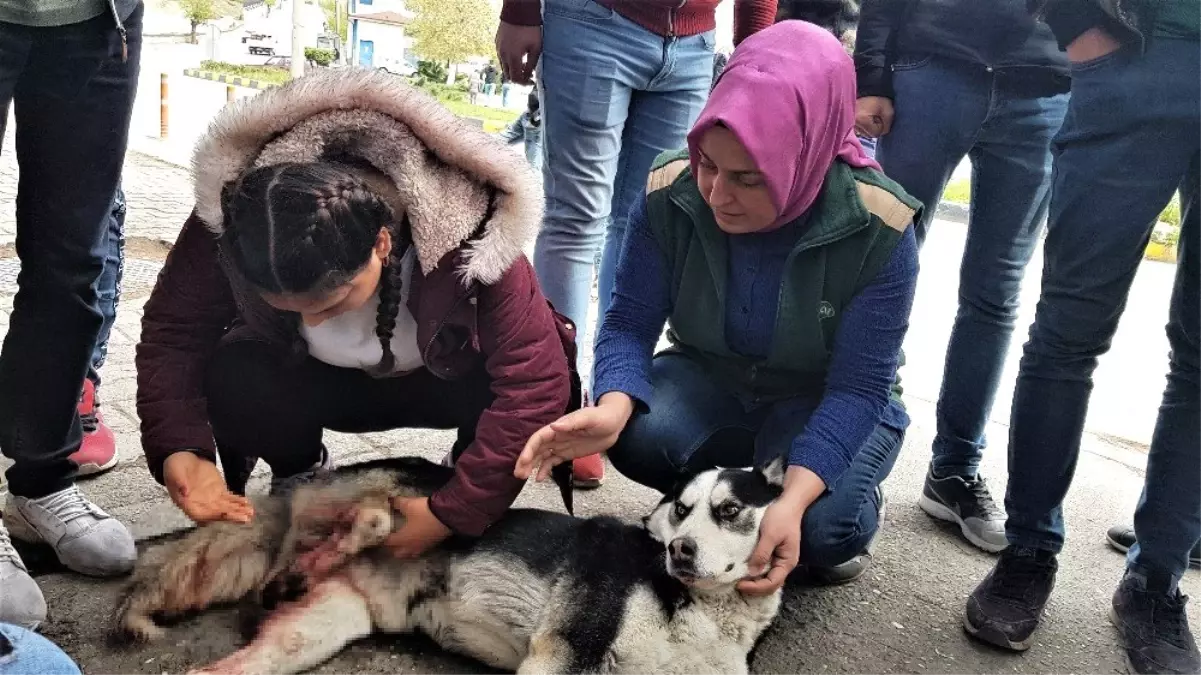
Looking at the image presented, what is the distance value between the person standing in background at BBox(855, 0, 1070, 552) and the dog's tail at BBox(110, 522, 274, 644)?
187 cm

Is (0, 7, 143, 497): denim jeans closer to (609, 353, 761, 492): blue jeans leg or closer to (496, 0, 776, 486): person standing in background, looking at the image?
(496, 0, 776, 486): person standing in background

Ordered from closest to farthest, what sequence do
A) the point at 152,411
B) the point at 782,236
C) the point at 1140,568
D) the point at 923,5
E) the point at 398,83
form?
the point at 398,83, the point at 152,411, the point at 782,236, the point at 1140,568, the point at 923,5

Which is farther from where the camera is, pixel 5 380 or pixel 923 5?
pixel 923 5

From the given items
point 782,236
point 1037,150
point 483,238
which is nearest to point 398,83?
point 483,238

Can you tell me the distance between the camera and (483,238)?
5.63ft

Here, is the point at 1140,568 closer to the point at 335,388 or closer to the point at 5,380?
the point at 335,388

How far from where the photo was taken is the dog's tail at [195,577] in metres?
1.73

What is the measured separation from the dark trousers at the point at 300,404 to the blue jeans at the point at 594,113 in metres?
0.65

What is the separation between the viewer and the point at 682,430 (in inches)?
83.4

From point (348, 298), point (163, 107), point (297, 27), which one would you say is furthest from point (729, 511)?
point (163, 107)

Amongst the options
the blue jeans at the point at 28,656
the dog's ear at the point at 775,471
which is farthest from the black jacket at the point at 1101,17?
the blue jeans at the point at 28,656

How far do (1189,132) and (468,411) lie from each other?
1627 millimetres

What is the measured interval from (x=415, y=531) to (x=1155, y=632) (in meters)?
1.68

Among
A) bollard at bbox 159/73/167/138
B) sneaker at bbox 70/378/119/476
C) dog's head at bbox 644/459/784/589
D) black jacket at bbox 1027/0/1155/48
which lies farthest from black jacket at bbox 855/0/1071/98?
bollard at bbox 159/73/167/138
